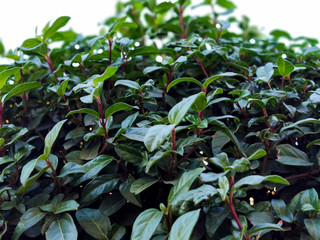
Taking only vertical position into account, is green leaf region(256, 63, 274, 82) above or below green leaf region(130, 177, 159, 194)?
above

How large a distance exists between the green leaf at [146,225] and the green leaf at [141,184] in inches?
2.5

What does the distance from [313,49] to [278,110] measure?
42 centimetres

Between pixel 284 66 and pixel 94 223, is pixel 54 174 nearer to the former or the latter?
pixel 94 223

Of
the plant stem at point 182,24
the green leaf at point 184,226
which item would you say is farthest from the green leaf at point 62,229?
the plant stem at point 182,24

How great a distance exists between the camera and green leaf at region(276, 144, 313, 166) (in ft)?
2.76

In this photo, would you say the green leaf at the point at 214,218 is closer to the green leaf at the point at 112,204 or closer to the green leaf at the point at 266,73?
the green leaf at the point at 112,204

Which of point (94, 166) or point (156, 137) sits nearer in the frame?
point (156, 137)

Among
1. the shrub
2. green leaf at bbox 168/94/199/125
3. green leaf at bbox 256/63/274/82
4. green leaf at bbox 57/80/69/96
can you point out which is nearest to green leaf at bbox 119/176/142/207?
the shrub

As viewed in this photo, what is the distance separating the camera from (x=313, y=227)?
698 mm

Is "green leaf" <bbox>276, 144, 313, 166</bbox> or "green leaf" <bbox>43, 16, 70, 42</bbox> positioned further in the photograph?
"green leaf" <bbox>43, 16, 70, 42</bbox>

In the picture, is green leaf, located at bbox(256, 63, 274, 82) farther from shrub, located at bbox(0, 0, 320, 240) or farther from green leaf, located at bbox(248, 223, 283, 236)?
green leaf, located at bbox(248, 223, 283, 236)

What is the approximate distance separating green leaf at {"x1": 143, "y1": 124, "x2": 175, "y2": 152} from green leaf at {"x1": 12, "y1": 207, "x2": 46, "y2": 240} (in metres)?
0.32

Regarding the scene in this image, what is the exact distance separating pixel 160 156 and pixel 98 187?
20 centimetres

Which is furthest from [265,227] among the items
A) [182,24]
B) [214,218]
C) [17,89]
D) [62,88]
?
[182,24]
